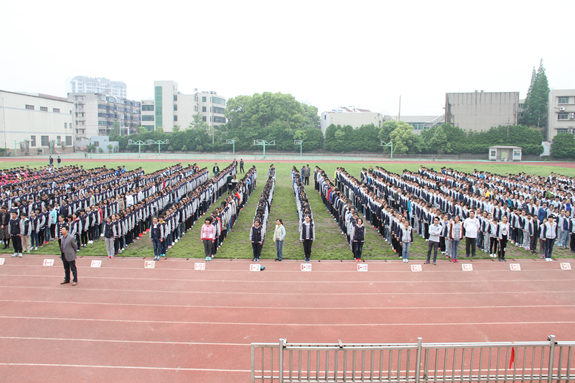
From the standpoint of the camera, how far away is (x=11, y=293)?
9.27m

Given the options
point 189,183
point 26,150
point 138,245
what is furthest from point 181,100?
point 138,245

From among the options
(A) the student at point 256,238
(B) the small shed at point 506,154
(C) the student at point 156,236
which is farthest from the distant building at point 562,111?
(C) the student at point 156,236

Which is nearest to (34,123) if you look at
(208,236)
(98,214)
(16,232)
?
(98,214)

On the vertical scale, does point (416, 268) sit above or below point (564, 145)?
below

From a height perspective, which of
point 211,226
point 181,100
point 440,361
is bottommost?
point 440,361

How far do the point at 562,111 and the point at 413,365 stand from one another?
72572 millimetres

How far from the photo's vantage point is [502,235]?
11.9m

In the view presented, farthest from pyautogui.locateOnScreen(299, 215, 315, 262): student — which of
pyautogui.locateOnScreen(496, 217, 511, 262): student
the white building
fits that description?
the white building

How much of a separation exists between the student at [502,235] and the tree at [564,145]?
6047cm

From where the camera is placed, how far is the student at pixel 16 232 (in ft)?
38.6

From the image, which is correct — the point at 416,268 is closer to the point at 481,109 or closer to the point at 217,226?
the point at 217,226

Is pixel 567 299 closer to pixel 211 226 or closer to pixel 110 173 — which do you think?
pixel 211 226

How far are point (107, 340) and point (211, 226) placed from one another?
16.2 feet

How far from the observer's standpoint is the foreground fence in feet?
16.3
